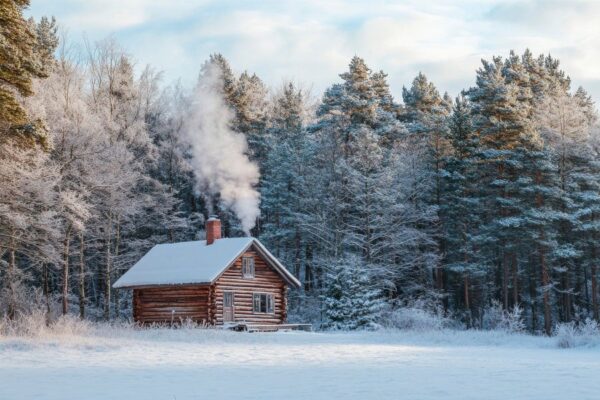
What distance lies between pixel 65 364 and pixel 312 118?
5575 centimetres

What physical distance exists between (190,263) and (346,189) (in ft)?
46.7

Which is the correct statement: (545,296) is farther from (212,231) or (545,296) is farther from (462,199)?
(212,231)

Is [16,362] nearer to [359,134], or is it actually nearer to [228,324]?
[228,324]

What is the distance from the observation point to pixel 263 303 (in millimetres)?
43531

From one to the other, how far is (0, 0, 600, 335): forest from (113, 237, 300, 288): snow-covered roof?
3632 millimetres

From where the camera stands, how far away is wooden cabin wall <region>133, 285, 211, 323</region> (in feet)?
131

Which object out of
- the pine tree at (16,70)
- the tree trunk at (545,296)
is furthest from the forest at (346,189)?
the pine tree at (16,70)

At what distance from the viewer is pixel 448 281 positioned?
54.3 meters

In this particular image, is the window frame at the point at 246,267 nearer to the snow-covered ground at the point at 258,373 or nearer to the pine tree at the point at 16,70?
the pine tree at the point at 16,70

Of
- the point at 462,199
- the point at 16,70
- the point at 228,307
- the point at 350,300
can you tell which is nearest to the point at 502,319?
the point at 350,300

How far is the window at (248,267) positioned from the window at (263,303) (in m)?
1.38

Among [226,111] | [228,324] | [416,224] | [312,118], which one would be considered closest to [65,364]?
[228,324]

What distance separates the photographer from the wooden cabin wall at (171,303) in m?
39.9

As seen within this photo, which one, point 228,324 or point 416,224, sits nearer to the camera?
point 228,324
